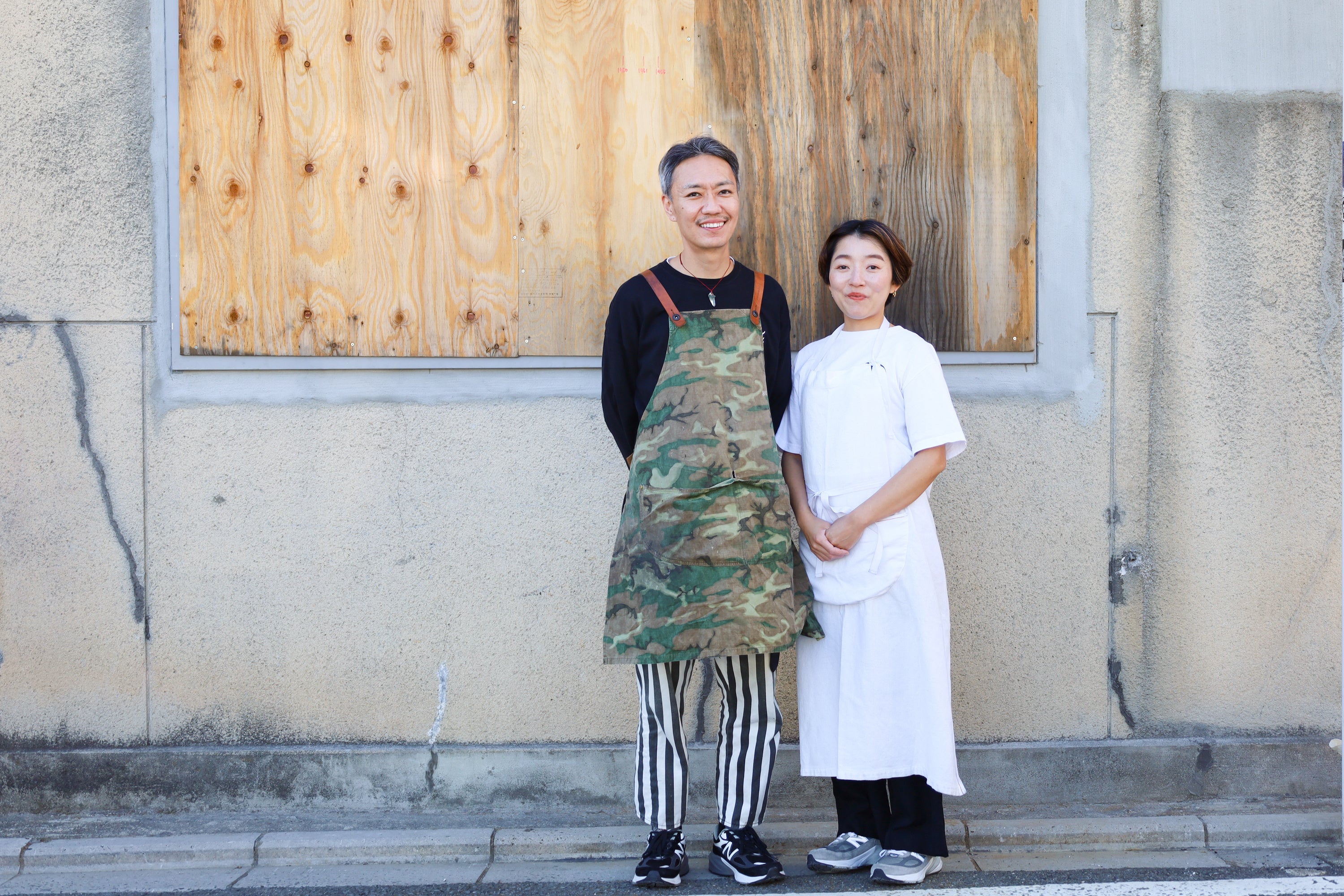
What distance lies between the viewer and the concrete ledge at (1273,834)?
11.5 feet

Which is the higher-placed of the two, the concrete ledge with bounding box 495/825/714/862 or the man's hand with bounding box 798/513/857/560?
the man's hand with bounding box 798/513/857/560

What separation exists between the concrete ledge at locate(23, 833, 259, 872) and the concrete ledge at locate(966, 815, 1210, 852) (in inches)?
92.0

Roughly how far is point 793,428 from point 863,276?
0.49 m

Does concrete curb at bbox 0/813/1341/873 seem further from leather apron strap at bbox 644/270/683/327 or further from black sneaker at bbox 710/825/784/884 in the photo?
leather apron strap at bbox 644/270/683/327

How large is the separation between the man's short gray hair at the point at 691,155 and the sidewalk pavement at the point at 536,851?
205 cm

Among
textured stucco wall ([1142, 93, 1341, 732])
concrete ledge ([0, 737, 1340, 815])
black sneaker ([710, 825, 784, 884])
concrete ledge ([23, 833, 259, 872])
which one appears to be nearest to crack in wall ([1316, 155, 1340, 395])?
textured stucco wall ([1142, 93, 1341, 732])

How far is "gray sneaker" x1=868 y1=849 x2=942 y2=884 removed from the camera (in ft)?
10.2

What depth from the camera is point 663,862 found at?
3156 millimetres

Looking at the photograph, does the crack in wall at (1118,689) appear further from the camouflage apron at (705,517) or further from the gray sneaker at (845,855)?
the camouflage apron at (705,517)

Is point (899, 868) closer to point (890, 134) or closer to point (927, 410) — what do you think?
point (927, 410)

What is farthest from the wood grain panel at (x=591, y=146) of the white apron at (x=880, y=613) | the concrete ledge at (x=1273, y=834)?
the concrete ledge at (x=1273, y=834)

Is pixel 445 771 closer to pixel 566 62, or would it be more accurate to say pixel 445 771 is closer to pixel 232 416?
pixel 232 416

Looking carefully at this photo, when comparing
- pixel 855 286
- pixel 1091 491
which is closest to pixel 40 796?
pixel 855 286

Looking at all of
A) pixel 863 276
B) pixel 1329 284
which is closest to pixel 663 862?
pixel 863 276
